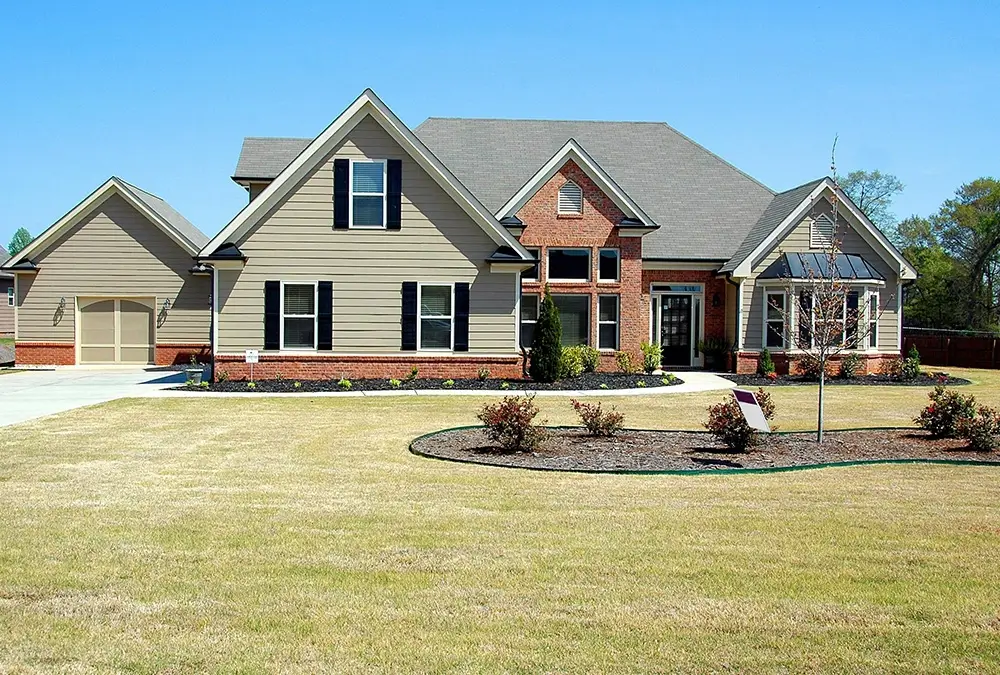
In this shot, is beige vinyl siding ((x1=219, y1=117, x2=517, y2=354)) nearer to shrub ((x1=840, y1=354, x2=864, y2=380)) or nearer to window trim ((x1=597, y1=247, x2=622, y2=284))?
window trim ((x1=597, y1=247, x2=622, y2=284))

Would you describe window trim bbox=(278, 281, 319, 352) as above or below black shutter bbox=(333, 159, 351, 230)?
below

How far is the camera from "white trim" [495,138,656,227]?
27.1m

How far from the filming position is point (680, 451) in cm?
1256

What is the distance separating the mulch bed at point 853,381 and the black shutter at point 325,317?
10.8 metres

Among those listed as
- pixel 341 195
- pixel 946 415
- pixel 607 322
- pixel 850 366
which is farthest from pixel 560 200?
pixel 946 415

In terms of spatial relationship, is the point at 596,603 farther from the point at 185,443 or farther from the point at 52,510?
the point at 185,443

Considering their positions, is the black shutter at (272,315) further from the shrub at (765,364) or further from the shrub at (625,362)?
the shrub at (765,364)

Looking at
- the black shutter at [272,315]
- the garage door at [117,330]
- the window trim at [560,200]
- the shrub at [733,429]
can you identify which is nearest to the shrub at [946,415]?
the shrub at [733,429]

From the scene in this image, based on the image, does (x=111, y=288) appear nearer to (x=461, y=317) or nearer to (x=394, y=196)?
(x=394, y=196)

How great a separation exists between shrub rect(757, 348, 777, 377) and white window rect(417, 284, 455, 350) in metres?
9.56

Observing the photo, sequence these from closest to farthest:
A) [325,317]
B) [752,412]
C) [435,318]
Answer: [752,412] → [325,317] → [435,318]

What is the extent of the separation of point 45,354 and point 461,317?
49.1ft

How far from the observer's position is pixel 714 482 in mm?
10461

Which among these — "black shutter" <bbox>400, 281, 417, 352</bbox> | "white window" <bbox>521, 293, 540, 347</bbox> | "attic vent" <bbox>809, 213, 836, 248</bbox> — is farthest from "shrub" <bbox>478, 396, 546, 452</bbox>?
"attic vent" <bbox>809, 213, 836, 248</bbox>
